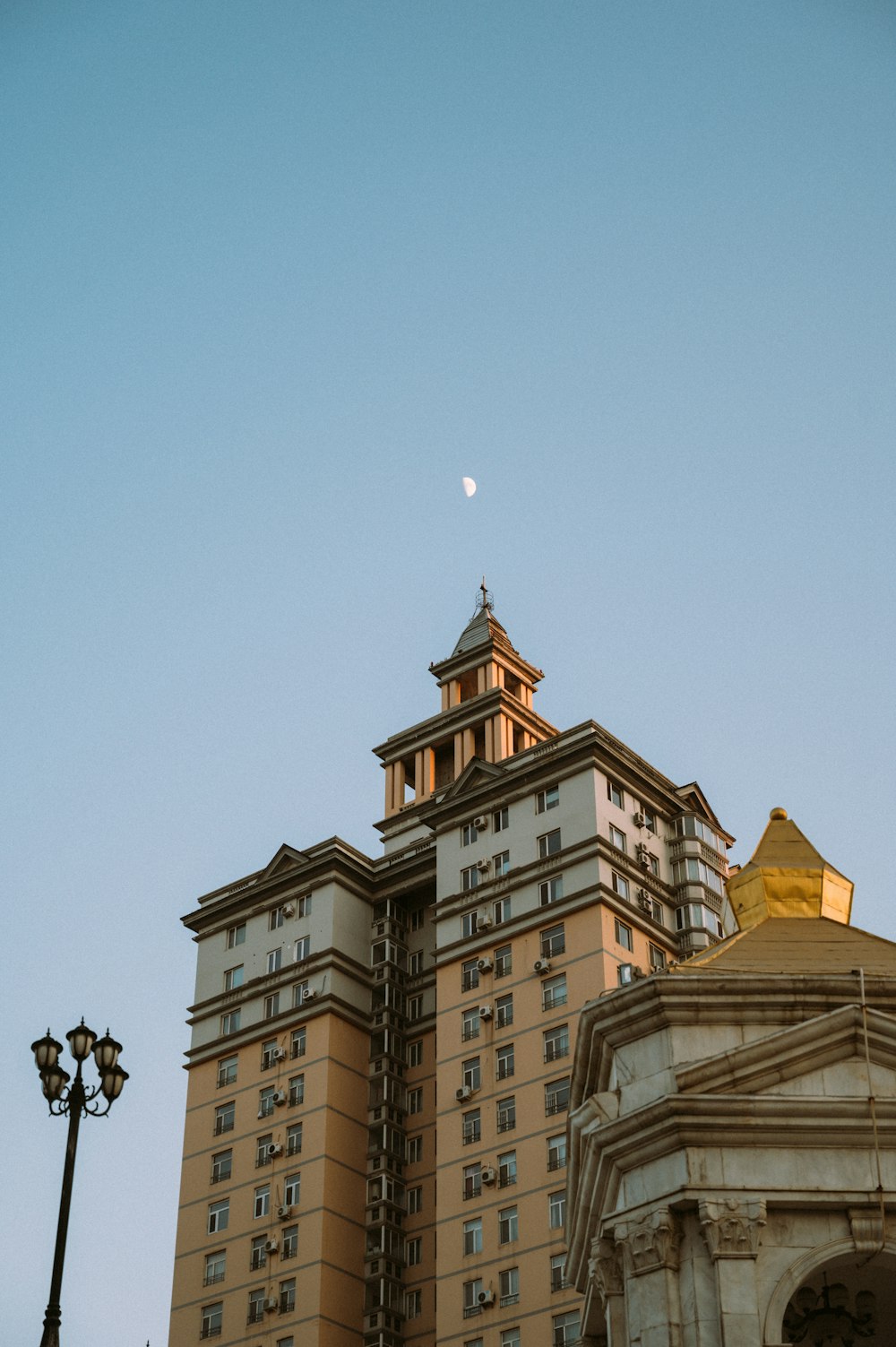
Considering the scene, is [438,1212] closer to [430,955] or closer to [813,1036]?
[430,955]

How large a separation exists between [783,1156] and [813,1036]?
1.59m

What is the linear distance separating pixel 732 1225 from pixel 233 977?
55106 mm

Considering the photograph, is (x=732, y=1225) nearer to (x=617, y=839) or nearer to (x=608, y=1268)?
(x=608, y=1268)

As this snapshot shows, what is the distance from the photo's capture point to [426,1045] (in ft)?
236

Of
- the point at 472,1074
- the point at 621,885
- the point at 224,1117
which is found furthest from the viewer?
the point at 224,1117

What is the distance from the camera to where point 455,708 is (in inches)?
3184

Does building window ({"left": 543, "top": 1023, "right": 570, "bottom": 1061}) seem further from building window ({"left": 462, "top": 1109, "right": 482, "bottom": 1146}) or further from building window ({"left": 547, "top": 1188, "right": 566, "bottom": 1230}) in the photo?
building window ({"left": 547, "top": 1188, "right": 566, "bottom": 1230})

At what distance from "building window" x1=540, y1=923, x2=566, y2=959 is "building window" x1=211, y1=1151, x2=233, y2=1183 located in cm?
1584

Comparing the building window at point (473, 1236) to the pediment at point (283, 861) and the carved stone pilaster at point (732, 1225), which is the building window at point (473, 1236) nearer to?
the pediment at point (283, 861)

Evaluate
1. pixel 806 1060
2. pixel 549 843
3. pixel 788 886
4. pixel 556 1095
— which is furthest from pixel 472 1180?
pixel 806 1060

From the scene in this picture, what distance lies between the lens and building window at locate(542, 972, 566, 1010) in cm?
6312

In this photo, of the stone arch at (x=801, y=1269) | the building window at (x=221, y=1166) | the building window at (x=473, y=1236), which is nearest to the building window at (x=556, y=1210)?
the building window at (x=473, y=1236)

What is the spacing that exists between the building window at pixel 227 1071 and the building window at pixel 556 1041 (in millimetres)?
15769

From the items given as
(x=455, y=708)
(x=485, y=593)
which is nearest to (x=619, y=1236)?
(x=455, y=708)
